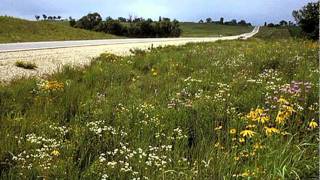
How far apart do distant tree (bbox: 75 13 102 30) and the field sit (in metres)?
70.6

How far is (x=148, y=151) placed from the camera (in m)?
6.26

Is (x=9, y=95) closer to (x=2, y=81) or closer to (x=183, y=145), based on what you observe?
(x=2, y=81)

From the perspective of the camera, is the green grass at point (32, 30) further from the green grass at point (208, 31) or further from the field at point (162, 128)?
the green grass at point (208, 31)

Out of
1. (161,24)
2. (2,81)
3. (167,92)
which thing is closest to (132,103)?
(167,92)

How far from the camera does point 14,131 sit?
22.5ft

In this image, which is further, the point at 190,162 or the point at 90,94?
the point at 90,94

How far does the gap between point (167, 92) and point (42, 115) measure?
2820mm

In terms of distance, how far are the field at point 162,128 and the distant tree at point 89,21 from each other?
7064cm

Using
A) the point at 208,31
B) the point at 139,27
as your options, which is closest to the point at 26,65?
the point at 139,27

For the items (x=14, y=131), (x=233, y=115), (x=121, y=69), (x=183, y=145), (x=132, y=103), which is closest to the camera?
(x=183, y=145)

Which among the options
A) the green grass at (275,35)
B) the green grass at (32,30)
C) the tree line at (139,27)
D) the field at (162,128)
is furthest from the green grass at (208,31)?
the field at (162,128)

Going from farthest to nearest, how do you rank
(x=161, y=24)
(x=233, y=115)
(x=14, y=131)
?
(x=161, y=24)
(x=233, y=115)
(x=14, y=131)

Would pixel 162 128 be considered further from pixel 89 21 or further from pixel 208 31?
pixel 208 31

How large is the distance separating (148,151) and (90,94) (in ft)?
13.5
